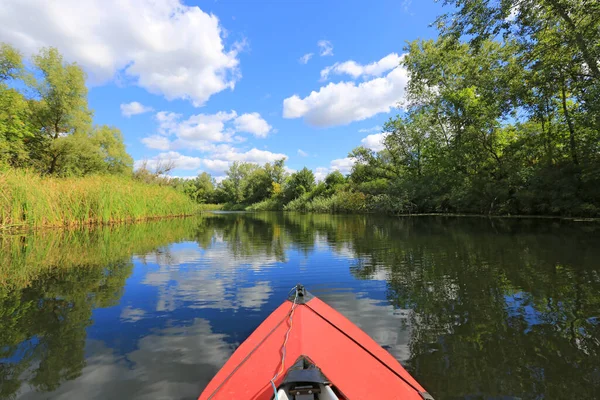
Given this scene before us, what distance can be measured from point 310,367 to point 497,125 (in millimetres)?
23616

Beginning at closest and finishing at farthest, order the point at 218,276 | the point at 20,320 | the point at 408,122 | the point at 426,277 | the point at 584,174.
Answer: the point at 20,320 → the point at 426,277 → the point at 218,276 → the point at 584,174 → the point at 408,122

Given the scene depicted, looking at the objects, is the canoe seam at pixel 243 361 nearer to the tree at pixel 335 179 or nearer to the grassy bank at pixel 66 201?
the grassy bank at pixel 66 201

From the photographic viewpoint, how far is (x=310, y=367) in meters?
1.95

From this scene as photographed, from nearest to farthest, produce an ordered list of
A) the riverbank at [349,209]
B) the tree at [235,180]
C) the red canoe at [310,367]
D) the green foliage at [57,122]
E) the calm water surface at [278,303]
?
the red canoe at [310,367] < the calm water surface at [278,303] < the riverbank at [349,209] < the green foliage at [57,122] < the tree at [235,180]

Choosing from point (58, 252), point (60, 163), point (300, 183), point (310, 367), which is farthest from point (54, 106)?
point (300, 183)

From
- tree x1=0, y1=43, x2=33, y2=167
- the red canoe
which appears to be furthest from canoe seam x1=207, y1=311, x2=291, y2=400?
tree x1=0, y1=43, x2=33, y2=167

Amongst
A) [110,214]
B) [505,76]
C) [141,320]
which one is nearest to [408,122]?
[505,76]

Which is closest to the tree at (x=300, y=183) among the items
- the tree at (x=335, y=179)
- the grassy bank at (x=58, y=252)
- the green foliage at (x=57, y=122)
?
the tree at (x=335, y=179)

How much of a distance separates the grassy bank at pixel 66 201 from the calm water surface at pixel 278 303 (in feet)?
18.3

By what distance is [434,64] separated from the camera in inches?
1033

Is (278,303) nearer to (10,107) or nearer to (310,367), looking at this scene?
(310,367)

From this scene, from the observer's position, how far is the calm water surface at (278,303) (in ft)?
8.63

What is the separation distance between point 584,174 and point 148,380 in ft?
61.1

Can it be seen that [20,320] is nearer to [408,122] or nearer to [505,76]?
[505,76]
